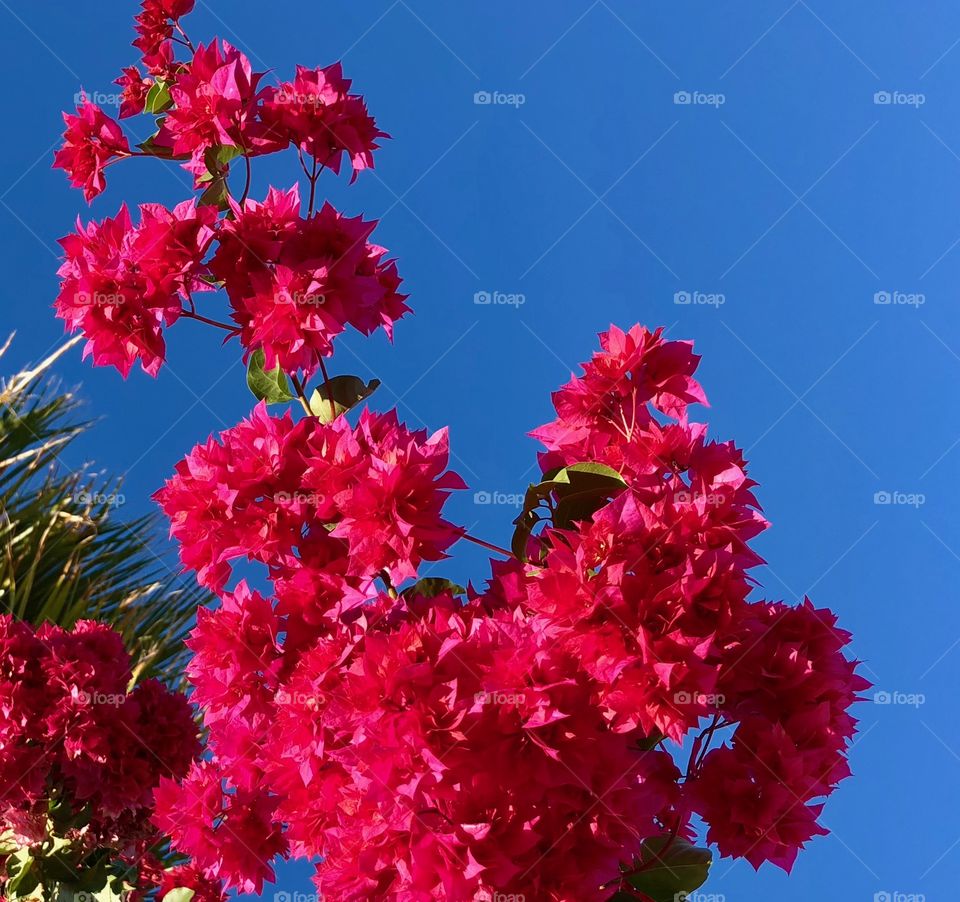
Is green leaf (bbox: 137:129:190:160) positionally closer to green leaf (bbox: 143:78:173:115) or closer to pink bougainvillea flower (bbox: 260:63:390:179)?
green leaf (bbox: 143:78:173:115)

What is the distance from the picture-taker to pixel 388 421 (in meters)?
1.78

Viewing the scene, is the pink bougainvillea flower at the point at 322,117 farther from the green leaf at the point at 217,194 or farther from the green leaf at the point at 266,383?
the green leaf at the point at 266,383

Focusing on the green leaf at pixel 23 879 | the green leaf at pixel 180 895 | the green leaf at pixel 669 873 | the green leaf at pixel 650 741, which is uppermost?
the green leaf at pixel 650 741

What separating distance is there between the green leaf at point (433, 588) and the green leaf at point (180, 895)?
1055mm

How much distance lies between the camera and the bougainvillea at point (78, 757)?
2.75 meters

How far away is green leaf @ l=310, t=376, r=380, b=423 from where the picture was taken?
2.16 meters

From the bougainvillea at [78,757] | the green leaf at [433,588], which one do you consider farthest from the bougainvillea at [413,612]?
the bougainvillea at [78,757]

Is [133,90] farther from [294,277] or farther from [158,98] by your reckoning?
[294,277]

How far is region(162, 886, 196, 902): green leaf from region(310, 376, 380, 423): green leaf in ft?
3.99

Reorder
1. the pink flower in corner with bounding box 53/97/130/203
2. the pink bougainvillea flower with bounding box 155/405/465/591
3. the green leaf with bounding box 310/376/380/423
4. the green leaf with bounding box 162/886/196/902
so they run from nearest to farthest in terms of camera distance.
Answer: the pink bougainvillea flower with bounding box 155/405/465/591 → the green leaf with bounding box 310/376/380/423 → the pink flower in corner with bounding box 53/97/130/203 → the green leaf with bounding box 162/886/196/902

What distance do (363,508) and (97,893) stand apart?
1.74 metres

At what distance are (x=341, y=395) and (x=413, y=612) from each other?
0.58 metres

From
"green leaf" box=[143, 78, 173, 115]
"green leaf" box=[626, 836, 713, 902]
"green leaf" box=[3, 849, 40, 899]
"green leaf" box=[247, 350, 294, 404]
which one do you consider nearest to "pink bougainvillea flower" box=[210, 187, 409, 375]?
"green leaf" box=[247, 350, 294, 404]

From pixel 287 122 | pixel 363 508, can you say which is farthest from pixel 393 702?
pixel 287 122
